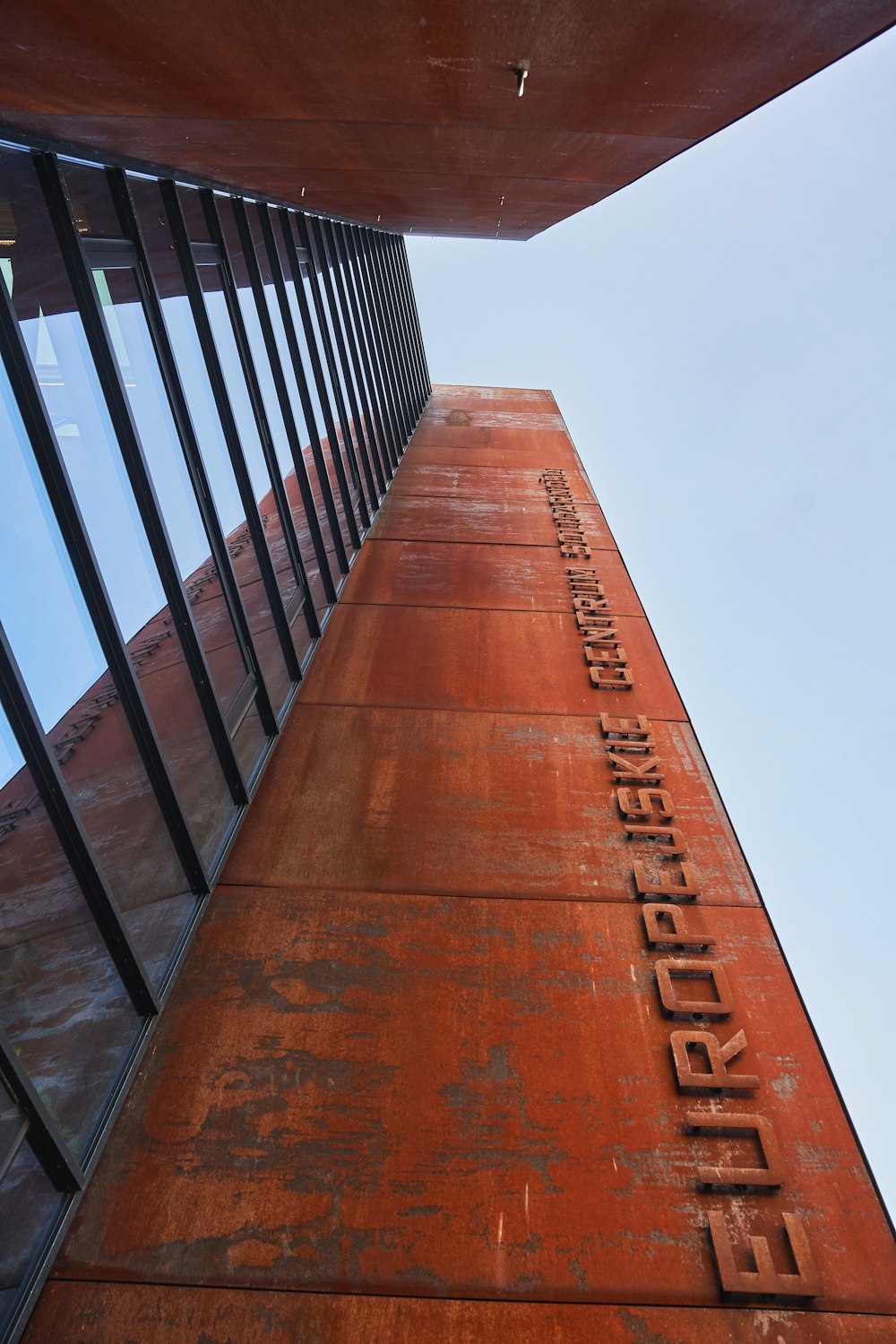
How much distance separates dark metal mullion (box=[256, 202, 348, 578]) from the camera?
1203 centimetres

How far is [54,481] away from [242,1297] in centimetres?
560

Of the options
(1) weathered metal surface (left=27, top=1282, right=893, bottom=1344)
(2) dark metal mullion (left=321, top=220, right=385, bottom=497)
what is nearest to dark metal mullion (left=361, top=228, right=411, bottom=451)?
(2) dark metal mullion (left=321, top=220, right=385, bottom=497)

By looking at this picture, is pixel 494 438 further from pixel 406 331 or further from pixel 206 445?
pixel 206 445

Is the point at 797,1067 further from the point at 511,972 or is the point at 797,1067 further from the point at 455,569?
the point at 455,569

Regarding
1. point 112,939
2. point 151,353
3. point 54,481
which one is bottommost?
point 112,939

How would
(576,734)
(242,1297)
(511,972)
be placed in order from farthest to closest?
(576,734), (511,972), (242,1297)

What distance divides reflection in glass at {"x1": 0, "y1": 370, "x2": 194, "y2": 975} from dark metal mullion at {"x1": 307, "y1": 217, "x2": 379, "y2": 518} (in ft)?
36.8

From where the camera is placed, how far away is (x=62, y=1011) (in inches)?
232

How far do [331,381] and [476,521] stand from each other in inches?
174

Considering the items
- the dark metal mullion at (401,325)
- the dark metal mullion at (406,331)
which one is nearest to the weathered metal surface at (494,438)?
the dark metal mullion at (401,325)

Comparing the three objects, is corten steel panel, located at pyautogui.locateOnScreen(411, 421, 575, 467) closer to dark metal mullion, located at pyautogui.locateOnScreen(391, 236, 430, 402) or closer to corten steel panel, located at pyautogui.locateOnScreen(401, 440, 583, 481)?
corten steel panel, located at pyautogui.locateOnScreen(401, 440, 583, 481)

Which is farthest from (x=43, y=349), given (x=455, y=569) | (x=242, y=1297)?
(x=455, y=569)

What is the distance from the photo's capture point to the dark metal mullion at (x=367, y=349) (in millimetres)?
17734

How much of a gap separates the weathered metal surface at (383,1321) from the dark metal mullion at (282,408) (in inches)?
336
